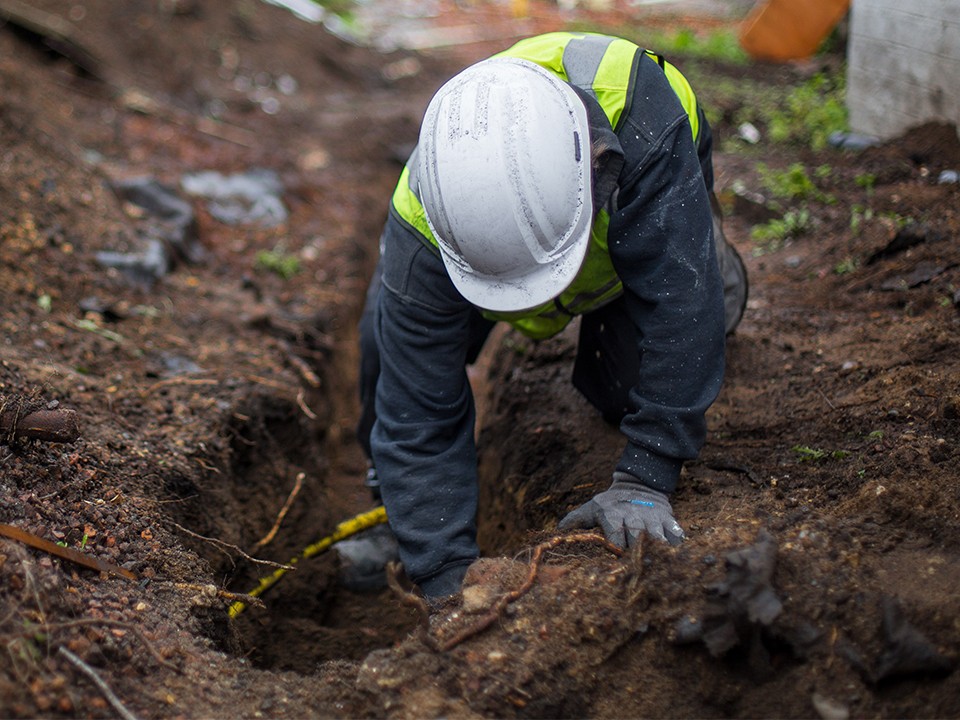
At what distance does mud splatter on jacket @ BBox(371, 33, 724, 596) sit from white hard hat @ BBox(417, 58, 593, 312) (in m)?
0.12

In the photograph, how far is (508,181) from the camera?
2127 millimetres

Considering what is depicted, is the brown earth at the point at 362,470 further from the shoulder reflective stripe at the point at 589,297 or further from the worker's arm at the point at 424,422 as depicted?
the shoulder reflective stripe at the point at 589,297

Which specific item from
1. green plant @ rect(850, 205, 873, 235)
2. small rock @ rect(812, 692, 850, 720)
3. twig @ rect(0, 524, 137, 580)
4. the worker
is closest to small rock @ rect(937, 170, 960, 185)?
green plant @ rect(850, 205, 873, 235)

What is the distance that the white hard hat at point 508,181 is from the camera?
2.13 metres

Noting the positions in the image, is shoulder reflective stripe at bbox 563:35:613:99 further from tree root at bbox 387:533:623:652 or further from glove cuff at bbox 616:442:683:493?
tree root at bbox 387:533:623:652

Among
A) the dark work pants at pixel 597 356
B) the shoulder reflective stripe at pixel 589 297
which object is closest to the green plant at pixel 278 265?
the dark work pants at pixel 597 356

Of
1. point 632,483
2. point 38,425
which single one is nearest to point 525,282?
point 632,483

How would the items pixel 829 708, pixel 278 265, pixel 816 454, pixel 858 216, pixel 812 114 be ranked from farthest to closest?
pixel 812 114 → pixel 278 265 → pixel 858 216 → pixel 816 454 → pixel 829 708

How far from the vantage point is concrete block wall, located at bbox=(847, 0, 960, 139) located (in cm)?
427

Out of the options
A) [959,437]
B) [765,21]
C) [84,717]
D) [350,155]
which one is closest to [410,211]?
[84,717]

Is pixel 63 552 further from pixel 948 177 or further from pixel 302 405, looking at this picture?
pixel 948 177

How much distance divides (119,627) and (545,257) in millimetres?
1403

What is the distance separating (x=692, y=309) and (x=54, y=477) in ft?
6.12

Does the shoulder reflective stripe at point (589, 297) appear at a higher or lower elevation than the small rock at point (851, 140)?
higher
